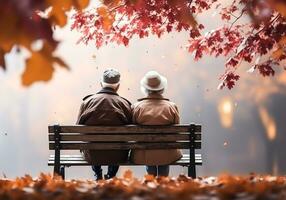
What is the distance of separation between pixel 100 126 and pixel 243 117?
325cm

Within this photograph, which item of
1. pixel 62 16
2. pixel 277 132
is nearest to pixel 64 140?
pixel 62 16

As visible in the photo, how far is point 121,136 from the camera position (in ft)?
17.9

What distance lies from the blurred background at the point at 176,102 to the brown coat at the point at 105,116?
2468 millimetres

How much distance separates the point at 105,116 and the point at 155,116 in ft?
1.43

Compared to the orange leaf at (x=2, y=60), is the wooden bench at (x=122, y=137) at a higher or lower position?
higher

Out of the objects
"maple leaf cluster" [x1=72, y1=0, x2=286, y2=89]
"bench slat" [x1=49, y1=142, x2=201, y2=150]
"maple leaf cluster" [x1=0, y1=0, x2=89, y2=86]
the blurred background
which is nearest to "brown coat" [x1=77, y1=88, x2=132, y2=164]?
"bench slat" [x1=49, y1=142, x2=201, y2=150]

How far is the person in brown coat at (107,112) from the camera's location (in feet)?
18.3

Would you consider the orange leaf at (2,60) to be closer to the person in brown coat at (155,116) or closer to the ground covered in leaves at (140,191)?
the ground covered in leaves at (140,191)

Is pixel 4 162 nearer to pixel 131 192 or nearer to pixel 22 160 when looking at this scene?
pixel 22 160

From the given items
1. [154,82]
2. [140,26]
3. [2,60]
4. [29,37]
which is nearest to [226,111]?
[140,26]

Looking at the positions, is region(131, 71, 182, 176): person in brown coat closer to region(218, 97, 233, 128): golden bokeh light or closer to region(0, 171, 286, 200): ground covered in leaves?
region(0, 171, 286, 200): ground covered in leaves

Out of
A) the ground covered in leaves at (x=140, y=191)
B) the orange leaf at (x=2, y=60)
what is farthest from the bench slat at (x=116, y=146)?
the orange leaf at (x=2, y=60)

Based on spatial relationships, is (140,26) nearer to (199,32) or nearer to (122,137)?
(199,32)

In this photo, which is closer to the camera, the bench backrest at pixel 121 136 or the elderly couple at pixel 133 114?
the bench backrest at pixel 121 136
